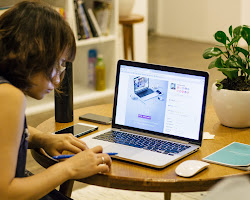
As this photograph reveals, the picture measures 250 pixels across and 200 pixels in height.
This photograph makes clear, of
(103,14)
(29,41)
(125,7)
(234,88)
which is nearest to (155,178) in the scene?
(29,41)

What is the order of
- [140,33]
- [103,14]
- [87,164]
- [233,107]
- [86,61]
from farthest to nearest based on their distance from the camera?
[140,33] < [86,61] < [103,14] < [233,107] < [87,164]

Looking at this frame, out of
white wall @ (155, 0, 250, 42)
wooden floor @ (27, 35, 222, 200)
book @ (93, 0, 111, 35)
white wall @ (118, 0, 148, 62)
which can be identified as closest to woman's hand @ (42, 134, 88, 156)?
wooden floor @ (27, 35, 222, 200)

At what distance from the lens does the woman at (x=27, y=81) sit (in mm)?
1088

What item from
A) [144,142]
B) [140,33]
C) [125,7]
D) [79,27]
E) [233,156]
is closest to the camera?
[233,156]

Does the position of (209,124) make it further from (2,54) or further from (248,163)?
(2,54)

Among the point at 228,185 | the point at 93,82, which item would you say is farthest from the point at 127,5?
the point at 228,185

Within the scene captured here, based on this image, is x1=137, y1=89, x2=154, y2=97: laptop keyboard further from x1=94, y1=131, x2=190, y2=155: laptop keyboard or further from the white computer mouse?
the white computer mouse

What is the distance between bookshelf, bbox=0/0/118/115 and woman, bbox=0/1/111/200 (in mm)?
2073

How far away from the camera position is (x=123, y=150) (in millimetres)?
1401

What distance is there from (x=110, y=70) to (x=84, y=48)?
0.28m

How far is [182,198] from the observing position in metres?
2.33

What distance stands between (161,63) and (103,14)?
1.82 metres

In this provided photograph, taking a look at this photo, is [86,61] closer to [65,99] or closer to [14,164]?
[65,99]

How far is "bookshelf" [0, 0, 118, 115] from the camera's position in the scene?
330 cm
